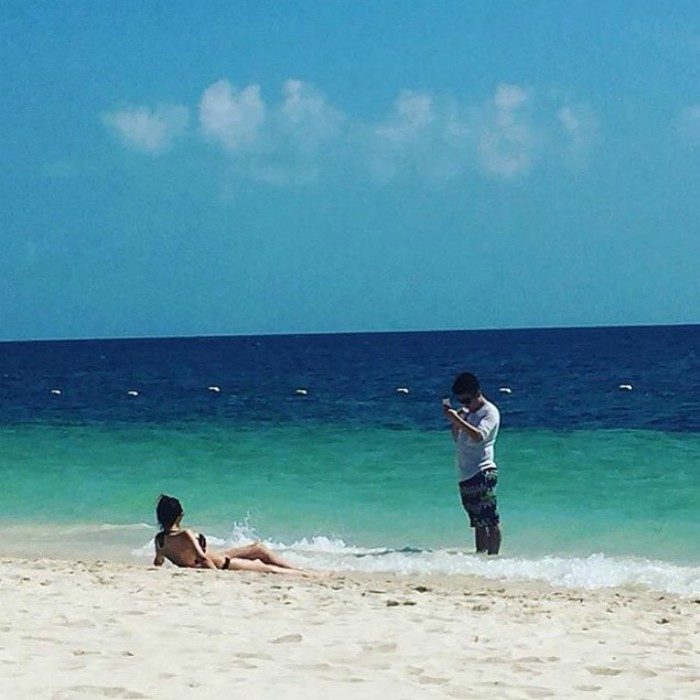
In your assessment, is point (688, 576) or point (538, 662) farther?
point (688, 576)

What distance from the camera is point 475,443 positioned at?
407 inches

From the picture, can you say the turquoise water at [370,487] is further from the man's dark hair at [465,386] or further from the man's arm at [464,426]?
the man's dark hair at [465,386]

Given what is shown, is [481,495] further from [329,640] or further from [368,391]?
[368,391]

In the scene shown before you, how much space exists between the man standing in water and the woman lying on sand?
1.61m

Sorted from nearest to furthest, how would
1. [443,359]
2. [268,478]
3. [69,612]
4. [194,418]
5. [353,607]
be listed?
[69,612]
[353,607]
[268,478]
[194,418]
[443,359]

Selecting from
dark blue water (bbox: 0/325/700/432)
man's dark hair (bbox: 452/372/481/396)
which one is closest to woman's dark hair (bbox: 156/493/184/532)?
man's dark hair (bbox: 452/372/481/396)

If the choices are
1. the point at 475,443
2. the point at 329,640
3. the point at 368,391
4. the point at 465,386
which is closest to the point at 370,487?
the point at 475,443

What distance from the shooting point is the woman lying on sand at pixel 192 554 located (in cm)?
1062

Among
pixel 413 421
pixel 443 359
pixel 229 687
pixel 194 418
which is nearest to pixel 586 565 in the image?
pixel 229 687

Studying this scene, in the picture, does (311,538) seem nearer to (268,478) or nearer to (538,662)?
(268,478)

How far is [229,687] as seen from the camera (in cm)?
580

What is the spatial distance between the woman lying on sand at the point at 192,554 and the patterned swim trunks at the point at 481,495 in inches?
60.8

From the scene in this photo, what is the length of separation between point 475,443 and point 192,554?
271 centimetres

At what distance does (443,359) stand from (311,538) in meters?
67.2
